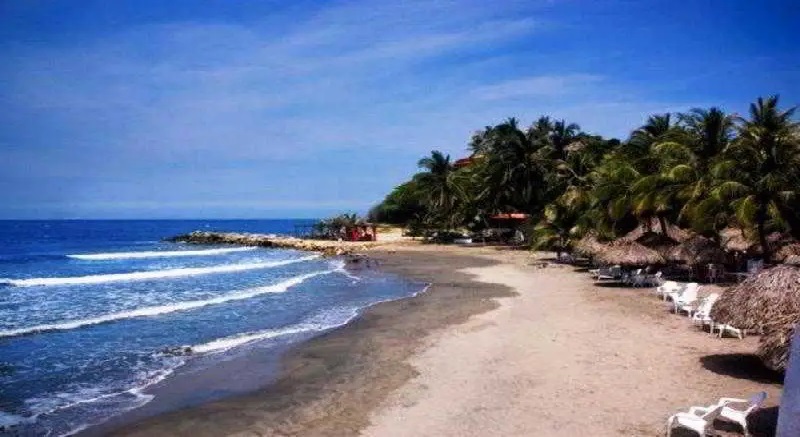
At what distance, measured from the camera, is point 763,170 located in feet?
67.5

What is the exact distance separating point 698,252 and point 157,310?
1894cm

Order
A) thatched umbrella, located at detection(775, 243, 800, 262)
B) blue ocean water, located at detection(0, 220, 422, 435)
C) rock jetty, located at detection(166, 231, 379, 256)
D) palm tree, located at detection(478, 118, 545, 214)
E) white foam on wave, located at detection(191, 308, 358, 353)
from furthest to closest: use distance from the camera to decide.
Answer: rock jetty, located at detection(166, 231, 379, 256), palm tree, located at detection(478, 118, 545, 214), thatched umbrella, located at detection(775, 243, 800, 262), white foam on wave, located at detection(191, 308, 358, 353), blue ocean water, located at detection(0, 220, 422, 435)

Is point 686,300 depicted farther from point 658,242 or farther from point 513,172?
point 513,172

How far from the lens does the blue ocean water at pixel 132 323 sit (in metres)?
11.1

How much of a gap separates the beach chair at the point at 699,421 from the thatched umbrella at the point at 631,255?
14399 millimetres

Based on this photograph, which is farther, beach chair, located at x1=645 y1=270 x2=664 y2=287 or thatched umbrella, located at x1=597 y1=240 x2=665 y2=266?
beach chair, located at x1=645 y1=270 x2=664 y2=287

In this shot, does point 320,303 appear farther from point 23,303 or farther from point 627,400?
point 627,400

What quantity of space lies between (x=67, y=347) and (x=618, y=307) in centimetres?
1508

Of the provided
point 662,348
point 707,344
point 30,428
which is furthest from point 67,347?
point 707,344

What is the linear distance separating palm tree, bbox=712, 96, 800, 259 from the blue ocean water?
1246cm

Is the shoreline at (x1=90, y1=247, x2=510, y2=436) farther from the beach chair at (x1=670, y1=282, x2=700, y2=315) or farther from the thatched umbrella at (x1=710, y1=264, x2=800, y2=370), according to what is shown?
the thatched umbrella at (x1=710, y1=264, x2=800, y2=370)

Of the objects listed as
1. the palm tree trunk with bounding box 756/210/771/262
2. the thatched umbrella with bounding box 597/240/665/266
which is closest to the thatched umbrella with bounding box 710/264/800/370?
the thatched umbrella with bounding box 597/240/665/266

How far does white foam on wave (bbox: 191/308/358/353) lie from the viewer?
15.1 metres

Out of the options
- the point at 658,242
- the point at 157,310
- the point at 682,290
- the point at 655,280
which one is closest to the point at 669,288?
the point at 682,290
